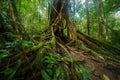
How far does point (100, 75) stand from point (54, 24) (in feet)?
5.39

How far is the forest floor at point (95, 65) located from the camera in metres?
2.97

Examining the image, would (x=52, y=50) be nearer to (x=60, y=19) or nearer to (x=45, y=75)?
(x=45, y=75)

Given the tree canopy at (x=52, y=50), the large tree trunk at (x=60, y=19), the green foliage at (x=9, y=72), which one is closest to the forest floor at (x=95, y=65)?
the tree canopy at (x=52, y=50)

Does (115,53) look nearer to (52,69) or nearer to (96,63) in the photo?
(96,63)

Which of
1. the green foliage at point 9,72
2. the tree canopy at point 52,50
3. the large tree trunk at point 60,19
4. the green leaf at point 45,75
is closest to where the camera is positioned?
the green foliage at point 9,72

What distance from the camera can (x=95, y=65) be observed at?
10.7 ft

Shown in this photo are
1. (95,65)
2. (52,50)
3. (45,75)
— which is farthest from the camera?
(95,65)

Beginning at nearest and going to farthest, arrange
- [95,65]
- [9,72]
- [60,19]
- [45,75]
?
[9,72] < [45,75] < [95,65] < [60,19]

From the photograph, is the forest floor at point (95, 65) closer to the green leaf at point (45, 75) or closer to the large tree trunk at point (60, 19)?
the large tree trunk at point (60, 19)

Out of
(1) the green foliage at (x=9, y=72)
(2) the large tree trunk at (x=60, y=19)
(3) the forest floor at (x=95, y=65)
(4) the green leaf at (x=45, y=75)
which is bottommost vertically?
(3) the forest floor at (x=95, y=65)

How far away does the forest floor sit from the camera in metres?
2.97

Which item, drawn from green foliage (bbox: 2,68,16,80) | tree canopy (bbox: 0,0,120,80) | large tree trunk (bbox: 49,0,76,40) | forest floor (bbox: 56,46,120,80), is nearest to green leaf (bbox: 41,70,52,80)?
tree canopy (bbox: 0,0,120,80)

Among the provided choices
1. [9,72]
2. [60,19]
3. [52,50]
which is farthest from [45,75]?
[60,19]

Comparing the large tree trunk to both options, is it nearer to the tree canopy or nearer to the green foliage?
the tree canopy
